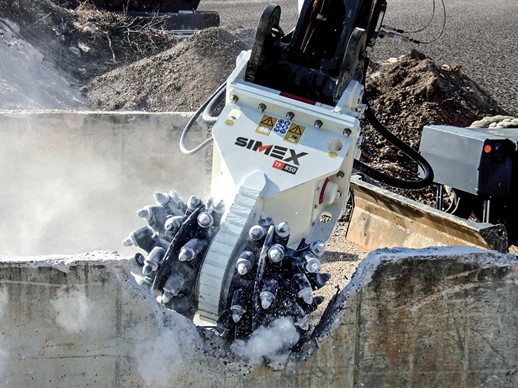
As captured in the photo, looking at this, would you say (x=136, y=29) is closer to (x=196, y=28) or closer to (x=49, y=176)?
(x=196, y=28)

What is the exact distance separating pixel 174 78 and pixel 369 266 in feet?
22.0

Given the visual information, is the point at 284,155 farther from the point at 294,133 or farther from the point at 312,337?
the point at 312,337

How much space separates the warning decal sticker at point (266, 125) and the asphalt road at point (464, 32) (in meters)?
6.50

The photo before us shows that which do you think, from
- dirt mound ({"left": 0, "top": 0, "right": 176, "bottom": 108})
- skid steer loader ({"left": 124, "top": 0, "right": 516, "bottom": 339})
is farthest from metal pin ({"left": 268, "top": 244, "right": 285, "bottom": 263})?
dirt mound ({"left": 0, "top": 0, "right": 176, "bottom": 108})

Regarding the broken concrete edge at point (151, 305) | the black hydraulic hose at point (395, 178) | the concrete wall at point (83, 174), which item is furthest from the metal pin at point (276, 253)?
the concrete wall at point (83, 174)

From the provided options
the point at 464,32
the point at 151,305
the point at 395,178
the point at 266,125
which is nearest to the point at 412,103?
the point at 395,178

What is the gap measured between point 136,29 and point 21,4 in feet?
5.60

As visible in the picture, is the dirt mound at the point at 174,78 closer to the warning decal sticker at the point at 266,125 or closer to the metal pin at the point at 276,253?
the warning decal sticker at the point at 266,125

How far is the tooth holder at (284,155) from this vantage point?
14.2ft

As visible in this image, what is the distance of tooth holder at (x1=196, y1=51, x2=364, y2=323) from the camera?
432 cm

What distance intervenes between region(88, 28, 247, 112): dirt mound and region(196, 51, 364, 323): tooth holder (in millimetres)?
4830

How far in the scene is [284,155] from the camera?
441 cm

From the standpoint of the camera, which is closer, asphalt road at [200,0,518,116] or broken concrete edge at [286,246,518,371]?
broken concrete edge at [286,246,518,371]

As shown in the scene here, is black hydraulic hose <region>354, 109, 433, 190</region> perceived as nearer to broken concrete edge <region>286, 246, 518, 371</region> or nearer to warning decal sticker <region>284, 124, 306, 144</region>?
warning decal sticker <region>284, 124, 306, 144</region>
